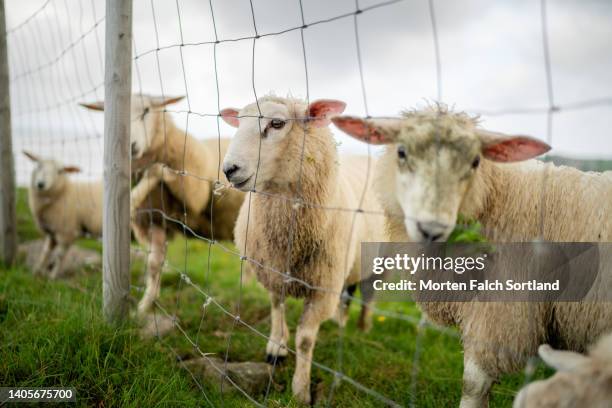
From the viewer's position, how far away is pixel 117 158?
2.51 meters

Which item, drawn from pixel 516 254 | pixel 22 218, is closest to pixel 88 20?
pixel 516 254

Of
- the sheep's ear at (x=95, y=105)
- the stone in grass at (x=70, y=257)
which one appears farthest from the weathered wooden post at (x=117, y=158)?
the stone in grass at (x=70, y=257)

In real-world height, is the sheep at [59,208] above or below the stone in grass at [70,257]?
above

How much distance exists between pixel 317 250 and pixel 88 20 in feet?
8.92

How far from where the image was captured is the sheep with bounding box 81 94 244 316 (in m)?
3.75

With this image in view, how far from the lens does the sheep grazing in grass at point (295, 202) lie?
7.52 feet

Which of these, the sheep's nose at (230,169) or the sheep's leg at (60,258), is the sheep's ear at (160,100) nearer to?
the sheep's nose at (230,169)

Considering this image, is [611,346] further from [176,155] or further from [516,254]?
[176,155]

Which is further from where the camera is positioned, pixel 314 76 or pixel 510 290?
pixel 314 76

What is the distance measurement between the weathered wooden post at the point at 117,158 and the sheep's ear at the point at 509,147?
194 cm

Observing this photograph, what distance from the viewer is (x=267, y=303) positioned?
13.7 feet

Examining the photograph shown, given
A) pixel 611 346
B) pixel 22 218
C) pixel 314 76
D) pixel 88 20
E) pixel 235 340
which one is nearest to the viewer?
pixel 611 346

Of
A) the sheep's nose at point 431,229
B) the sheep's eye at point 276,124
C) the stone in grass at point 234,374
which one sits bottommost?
the stone in grass at point 234,374

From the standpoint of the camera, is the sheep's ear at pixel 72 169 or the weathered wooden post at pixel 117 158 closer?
the weathered wooden post at pixel 117 158
